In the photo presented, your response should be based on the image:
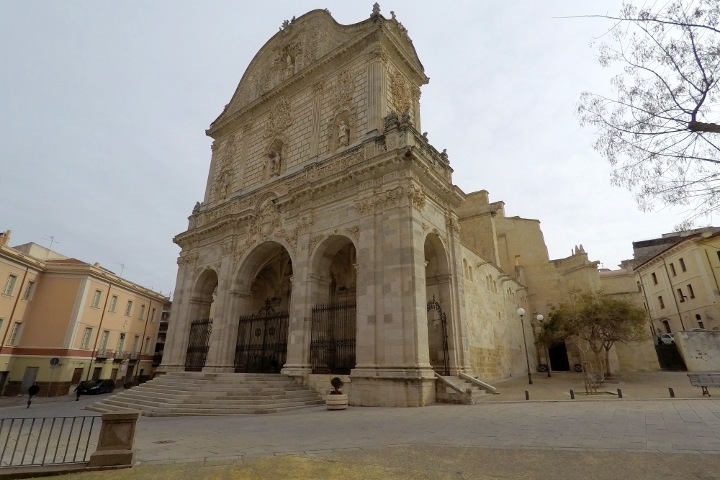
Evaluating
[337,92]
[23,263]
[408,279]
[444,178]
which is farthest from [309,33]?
[23,263]

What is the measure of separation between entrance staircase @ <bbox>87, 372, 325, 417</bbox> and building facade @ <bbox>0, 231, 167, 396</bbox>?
16.1 metres

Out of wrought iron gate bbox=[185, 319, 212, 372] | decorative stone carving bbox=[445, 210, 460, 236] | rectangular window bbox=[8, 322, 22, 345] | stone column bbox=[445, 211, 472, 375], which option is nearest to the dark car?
Answer: rectangular window bbox=[8, 322, 22, 345]

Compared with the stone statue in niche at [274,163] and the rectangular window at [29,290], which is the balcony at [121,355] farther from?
the stone statue in niche at [274,163]

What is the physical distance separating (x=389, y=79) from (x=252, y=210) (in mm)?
9608

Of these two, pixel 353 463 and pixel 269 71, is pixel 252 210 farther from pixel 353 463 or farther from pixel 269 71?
pixel 353 463

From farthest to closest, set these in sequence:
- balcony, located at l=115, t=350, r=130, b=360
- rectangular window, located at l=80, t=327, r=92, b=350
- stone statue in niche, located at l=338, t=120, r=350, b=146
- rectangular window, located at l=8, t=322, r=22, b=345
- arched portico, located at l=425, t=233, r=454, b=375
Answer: balcony, located at l=115, t=350, r=130, b=360, rectangular window, located at l=80, t=327, r=92, b=350, rectangular window, located at l=8, t=322, r=22, b=345, stone statue in niche, located at l=338, t=120, r=350, b=146, arched portico, located at l=425, t=233, r=454, b=375

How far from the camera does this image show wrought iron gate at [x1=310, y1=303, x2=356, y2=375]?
15062mm

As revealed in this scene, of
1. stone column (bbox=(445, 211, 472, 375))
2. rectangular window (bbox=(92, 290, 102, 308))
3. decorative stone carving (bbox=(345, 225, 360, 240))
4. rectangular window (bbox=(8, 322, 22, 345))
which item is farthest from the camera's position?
rectangular window (bbox=(92, 290, 102, 308))

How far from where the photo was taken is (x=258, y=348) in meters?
18.6

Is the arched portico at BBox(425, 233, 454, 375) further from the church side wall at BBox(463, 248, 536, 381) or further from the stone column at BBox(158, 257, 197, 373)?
the stone column at BBox(158, 257, 197, 373)

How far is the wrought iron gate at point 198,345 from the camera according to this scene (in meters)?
19.6

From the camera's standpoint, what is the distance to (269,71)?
78.6 ft

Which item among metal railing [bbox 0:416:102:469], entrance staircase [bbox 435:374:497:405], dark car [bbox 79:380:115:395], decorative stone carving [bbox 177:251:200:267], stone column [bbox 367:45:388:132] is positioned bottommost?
dark car [bbox 79:380:115:395]

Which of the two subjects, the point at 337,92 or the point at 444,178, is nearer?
the point at 444,178
